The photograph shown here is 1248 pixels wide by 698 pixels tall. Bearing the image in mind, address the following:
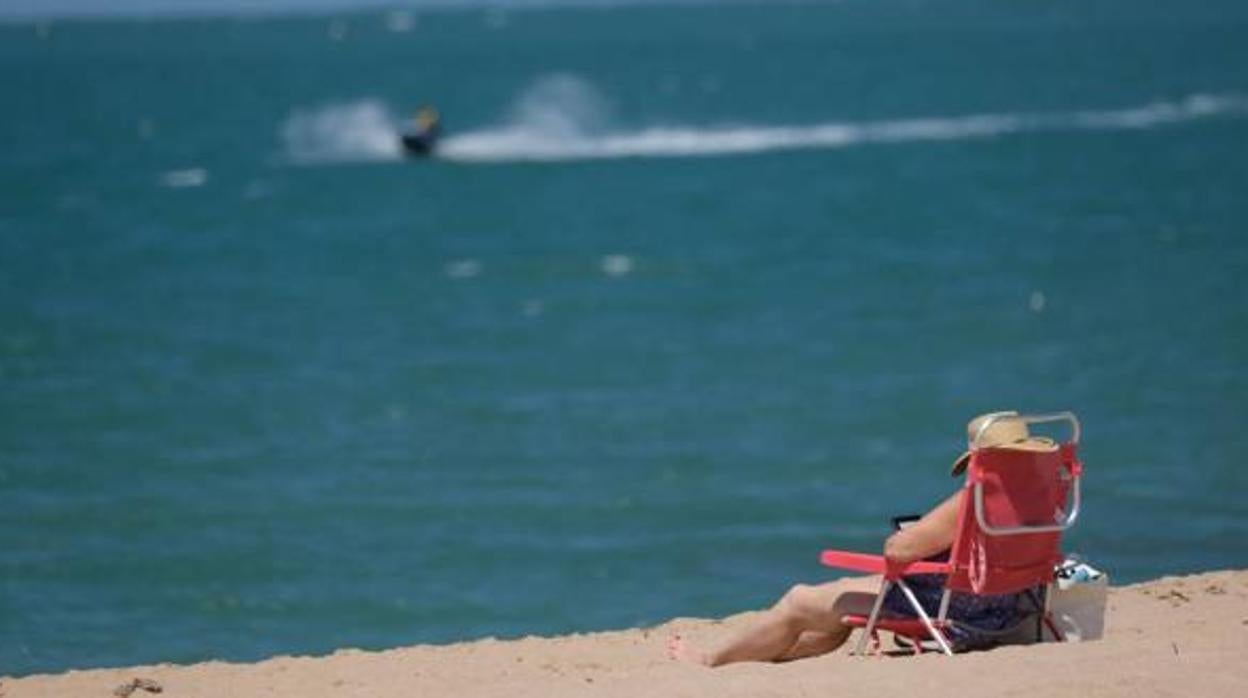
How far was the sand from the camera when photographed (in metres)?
7.91

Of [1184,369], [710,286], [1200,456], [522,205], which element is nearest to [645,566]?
[1200,456]

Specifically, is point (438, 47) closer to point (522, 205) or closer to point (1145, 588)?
point (522, 205)

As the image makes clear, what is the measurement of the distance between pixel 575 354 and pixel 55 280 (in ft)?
36.9

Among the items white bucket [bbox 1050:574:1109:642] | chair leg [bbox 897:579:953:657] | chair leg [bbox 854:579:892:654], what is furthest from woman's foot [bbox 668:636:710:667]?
white bucket [bbox 1050:574:1109:642]

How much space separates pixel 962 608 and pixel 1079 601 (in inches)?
19.2

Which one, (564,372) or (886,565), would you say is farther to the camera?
(564,372)

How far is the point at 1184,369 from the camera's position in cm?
2067

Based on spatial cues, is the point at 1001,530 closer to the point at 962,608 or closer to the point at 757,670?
the point at 962,608

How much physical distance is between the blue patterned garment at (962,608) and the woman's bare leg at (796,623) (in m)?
0.11

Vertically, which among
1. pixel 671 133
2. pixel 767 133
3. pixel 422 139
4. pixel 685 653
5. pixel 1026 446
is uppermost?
pixel 671 133

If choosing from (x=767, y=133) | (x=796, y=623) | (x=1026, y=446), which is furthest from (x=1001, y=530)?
(x=767, y=133)

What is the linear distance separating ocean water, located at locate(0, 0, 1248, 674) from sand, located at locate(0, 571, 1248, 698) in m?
2.10

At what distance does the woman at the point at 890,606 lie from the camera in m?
8.34

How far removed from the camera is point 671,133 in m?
68.9
